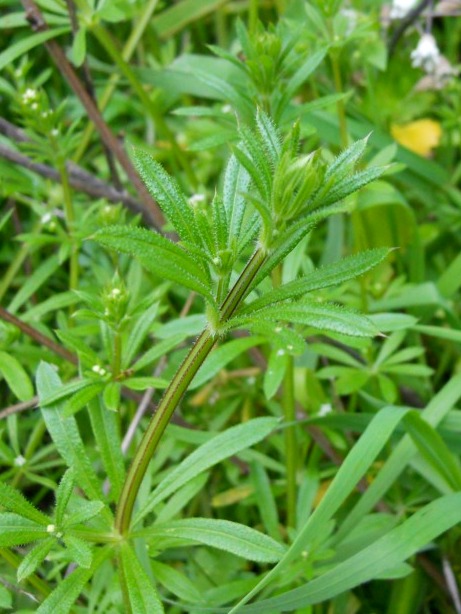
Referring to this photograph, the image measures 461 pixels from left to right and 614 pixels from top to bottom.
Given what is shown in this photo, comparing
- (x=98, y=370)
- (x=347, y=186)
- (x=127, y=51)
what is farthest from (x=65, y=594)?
(x=127, y=51)

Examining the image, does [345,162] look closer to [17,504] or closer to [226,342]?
[17,504]

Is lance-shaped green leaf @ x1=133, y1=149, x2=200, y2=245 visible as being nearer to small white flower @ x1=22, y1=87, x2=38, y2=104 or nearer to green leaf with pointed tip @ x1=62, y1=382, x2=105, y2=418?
green leaf with pointed tip @ x1=62, y1=382, x2=105, y2=418

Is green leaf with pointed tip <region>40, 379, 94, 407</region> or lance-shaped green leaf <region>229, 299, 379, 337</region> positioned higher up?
lance-shaped green leaf <region>229, 299, 379, 337</region>

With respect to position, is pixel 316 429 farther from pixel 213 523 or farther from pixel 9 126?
pixel 9 126

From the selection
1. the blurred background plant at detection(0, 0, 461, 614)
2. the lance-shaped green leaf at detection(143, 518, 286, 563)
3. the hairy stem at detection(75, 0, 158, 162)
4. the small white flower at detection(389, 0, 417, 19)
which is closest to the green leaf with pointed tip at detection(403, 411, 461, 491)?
the blurred background plant at detection(0, 0, 461, 614)

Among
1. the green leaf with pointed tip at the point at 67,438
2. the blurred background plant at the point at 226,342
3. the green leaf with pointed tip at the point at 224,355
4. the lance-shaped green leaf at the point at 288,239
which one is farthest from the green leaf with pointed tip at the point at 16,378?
the lance-shaped green leaf at the point at 288,239
